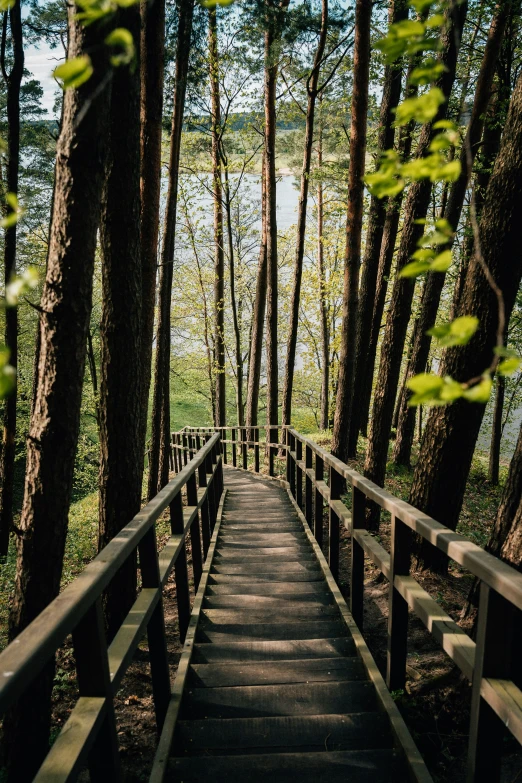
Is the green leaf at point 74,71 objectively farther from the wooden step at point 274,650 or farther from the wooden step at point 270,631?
the wooden step at point 270,631

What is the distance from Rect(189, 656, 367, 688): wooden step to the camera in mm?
3076

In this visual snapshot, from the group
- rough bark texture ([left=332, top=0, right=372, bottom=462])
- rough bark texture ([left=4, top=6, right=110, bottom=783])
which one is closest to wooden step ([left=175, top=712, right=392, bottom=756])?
rough bark texture ([left=4, top=6, right=110, bottom=783])

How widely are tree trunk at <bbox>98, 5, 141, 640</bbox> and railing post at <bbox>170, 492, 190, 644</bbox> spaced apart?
1.37 metres

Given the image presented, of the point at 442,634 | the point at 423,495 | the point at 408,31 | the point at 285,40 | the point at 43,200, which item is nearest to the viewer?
the point at 408,31

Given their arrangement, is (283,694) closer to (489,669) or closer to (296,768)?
(296,768)

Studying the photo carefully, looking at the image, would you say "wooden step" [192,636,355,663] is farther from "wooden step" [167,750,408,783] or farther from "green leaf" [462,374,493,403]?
"green leaf" [462,374,493,403]

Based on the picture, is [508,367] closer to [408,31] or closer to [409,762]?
[408,31]

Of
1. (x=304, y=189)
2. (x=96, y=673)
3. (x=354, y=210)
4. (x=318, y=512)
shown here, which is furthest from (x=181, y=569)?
(x=304, y=189)

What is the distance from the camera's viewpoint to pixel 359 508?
359cm

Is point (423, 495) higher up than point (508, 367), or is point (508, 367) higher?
point (508, 367)

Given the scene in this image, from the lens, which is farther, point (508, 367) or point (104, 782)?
point (104, 782)

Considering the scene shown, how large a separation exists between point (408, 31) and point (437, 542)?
69.3 inches

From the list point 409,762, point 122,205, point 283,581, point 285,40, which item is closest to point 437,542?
point 409,762

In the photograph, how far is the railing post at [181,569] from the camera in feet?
11.4
